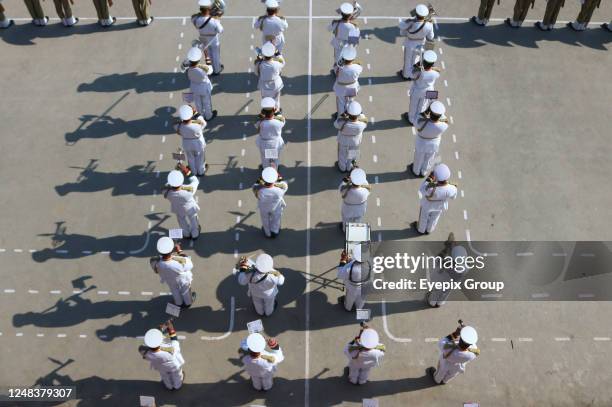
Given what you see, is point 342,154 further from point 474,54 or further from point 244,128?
point 474,54

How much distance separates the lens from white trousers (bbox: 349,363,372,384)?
14.3 meters

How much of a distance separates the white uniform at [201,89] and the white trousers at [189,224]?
16.1 feet

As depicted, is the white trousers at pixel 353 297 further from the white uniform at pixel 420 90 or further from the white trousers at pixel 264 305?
the white uniform at pixel 420 90

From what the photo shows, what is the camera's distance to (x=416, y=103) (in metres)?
20.2

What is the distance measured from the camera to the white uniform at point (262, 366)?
13469mm

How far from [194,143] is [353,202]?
540 cm

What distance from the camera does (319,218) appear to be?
18.5m

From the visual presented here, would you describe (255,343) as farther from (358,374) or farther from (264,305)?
(358,374)

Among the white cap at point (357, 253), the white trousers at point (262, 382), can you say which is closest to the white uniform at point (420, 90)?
the white cap at point (357, 253)

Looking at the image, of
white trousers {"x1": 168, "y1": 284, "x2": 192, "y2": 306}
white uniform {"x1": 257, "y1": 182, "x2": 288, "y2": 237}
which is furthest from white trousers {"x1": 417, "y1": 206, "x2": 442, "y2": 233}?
white trousers {"x1": 168, "y1": 284, "x2": 192, "y2": 306}

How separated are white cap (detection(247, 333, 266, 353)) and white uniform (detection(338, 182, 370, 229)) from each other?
4.89 metres

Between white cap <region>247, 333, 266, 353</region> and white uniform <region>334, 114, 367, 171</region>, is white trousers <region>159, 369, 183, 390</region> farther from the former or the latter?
white uniform <region>334, 114, 367, 171</region>

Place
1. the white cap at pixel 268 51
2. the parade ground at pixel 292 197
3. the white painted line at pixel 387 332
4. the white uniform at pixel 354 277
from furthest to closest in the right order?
1. the white cap at pixel 268 51
2. the white painted line at pixel 387 332
3. the parade ground at pixel 292 197
4. the white uniform at pixel 354 277

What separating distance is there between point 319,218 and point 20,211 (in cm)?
958
